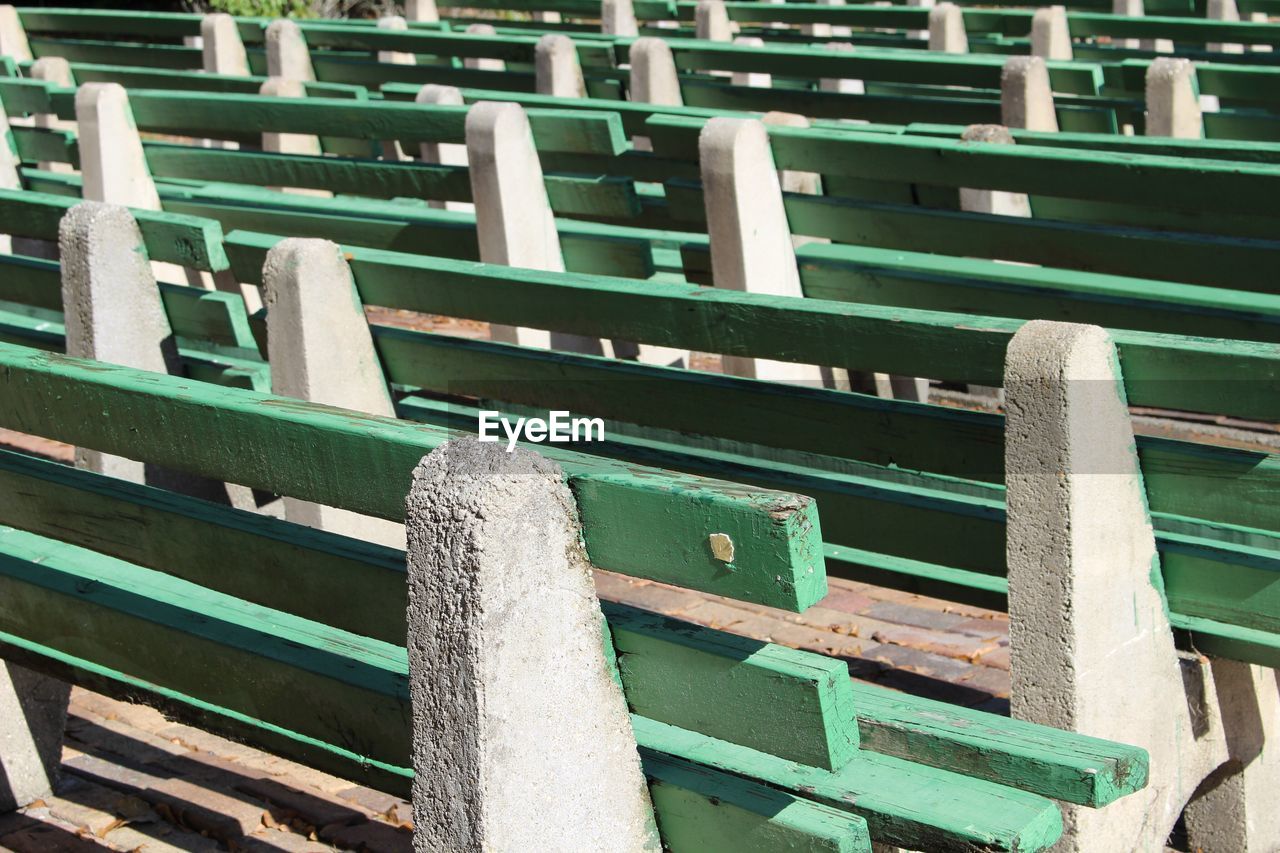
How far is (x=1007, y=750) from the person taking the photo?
237 centimetres

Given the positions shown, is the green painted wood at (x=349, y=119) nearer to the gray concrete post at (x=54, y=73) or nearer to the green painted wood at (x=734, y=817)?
the gray concrete post at (x=54, y=73)

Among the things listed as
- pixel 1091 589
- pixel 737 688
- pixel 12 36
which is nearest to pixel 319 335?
pixel 1091 589

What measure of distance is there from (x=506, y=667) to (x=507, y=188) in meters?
3.10

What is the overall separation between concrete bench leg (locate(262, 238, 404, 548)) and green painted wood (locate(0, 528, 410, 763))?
0.61m

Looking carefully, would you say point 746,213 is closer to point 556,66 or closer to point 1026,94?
point 1026,94

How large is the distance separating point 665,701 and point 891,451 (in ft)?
3.97

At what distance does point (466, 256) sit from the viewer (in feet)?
17.1

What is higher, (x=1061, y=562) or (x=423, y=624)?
(x=423, y=624)

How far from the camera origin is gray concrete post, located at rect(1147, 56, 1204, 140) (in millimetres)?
6172

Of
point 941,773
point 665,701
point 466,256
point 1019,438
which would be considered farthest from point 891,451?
point 466,256

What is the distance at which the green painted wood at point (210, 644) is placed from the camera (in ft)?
8.67

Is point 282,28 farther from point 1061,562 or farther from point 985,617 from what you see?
point 1061,562

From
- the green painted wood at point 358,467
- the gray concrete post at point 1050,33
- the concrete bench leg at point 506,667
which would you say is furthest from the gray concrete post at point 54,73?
the concrete bench leg at point 506,667

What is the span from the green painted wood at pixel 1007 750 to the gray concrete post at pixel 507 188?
2648 millimetres
